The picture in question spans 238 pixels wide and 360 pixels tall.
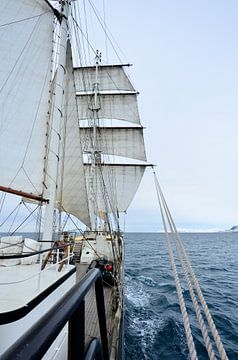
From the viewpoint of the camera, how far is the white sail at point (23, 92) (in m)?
5.22

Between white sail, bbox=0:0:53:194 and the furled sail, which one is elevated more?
the furled sail

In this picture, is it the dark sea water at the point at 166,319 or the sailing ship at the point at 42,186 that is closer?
the sailing ship at the point at 42,186

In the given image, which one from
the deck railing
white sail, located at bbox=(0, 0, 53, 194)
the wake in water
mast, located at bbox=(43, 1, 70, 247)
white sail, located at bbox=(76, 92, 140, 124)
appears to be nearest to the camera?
the deck railing

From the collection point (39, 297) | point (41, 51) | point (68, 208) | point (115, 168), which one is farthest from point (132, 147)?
point (39, 297)

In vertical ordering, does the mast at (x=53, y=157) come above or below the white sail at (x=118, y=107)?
below

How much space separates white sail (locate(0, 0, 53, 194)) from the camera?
5.22 meters

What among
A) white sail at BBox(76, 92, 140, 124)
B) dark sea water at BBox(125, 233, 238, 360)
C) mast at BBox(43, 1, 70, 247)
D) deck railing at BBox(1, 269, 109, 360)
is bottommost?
dark sea water at BBox(125, 233, 238, 360)

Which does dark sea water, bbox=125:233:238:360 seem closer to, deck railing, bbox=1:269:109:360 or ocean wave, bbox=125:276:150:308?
ocean wave, bbox=125:276:150:308

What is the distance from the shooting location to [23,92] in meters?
5.62

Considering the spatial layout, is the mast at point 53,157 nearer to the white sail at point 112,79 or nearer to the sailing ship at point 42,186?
the sailing ship at point 42,186

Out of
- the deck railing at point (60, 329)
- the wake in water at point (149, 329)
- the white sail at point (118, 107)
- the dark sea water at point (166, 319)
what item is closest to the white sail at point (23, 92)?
the deck railing at point (60, 329)

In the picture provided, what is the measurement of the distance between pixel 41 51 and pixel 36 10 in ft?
3.73

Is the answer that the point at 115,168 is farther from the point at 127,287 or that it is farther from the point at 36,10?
the point at 36,10

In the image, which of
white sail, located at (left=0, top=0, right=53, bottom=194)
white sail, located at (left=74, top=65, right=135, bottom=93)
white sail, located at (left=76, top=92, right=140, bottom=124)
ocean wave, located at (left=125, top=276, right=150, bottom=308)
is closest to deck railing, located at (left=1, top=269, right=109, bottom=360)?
white sail, located at (left=0, top=0, right=53, bottom=194)
